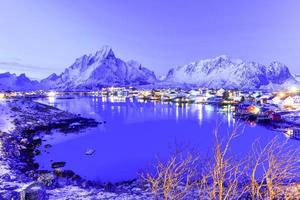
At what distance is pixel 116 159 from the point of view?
29.2m

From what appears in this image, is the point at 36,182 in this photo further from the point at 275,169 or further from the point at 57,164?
the point at 57,164

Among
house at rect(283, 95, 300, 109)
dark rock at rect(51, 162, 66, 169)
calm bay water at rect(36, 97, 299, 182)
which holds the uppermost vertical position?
house at rect(283, 95, 300, 109)

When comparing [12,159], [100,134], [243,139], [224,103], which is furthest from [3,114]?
[224,103]

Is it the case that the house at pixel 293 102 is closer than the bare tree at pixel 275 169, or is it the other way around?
the bare tree at pixel 275 169

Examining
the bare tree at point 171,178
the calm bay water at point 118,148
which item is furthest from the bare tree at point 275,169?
the calm bay water at point 118,148

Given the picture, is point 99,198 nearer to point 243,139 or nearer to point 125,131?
point 243,139

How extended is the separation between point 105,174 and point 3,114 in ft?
110

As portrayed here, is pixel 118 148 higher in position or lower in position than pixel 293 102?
lower

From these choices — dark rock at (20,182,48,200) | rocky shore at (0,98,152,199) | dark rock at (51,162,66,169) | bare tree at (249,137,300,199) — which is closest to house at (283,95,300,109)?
rocky shore at (0,98,152,199)

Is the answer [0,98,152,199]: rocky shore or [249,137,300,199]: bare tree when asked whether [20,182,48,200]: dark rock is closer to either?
[0,98,152,199]: rocky shore

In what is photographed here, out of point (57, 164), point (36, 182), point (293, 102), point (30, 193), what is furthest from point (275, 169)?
point (293, 102)

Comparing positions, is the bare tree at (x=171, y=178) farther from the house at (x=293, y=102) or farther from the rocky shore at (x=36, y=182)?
the house at (x=293, y=102)

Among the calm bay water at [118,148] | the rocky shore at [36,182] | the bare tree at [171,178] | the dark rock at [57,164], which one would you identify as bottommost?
the calm bay water at [118,148]

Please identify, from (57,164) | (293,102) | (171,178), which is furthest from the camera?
(293,102)
